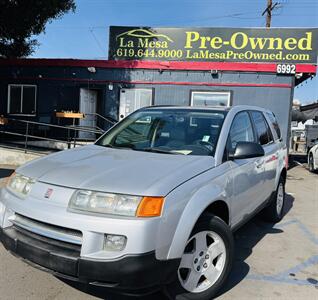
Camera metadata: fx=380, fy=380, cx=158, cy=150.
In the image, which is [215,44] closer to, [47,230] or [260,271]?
[260,271]

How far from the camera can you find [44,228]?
119 inches

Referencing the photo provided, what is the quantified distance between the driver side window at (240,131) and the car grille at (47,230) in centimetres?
187

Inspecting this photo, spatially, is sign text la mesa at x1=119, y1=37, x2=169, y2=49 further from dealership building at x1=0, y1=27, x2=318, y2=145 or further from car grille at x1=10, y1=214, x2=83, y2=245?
car grille at x1=10, y1=214, x2=83, y2=245

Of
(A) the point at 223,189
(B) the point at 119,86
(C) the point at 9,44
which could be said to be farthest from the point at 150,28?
(A) the point at 223,189

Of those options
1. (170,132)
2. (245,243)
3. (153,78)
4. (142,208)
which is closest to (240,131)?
(170,132)

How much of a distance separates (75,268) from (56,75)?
13.7 m

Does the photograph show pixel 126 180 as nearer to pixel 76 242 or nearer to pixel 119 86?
pixel 76 242

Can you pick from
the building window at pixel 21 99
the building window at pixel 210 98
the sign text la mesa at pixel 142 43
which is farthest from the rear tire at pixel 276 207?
the building window at pixel 21 99

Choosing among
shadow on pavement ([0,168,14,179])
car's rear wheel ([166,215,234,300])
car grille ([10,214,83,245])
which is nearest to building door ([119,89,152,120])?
shadow on pavement ([0,168,14,179])

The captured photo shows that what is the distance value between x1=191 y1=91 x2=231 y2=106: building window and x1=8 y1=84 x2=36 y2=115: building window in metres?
6.73

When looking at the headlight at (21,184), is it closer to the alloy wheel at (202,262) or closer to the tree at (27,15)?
the alloy wheel at (202,262)

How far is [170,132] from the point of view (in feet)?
14.0

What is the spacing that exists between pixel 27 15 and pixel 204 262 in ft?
36.1

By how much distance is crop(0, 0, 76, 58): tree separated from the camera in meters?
11.7
